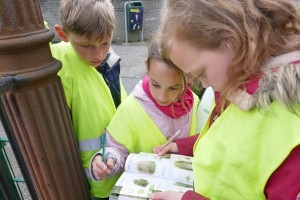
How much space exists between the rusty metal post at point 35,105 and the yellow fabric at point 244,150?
588 millimetres

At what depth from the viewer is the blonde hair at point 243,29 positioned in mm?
736

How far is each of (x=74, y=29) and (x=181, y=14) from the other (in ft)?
2.41

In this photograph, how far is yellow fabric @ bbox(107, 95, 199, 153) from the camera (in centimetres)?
138

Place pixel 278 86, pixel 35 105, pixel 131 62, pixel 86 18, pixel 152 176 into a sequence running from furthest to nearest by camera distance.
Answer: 1. pixel 131 62
2. pixel 86 18
3. pixel 152 176
4. pixel 35 105
5. pixel 278 86

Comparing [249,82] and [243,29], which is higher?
[243,29]

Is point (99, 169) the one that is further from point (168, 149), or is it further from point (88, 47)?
point (88, 47)

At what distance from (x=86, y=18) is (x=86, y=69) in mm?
259

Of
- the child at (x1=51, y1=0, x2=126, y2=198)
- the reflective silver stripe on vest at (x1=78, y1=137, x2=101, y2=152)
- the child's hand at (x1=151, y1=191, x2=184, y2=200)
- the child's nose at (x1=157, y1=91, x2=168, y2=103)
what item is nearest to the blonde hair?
the child's hand at (x1=151, y1=191, x2=184, y2=200)

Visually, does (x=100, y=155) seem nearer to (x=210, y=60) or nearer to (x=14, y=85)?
(x=14, y=85)

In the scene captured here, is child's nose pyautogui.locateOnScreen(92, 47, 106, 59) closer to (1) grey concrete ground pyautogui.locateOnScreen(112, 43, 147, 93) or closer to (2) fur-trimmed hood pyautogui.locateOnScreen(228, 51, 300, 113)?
(2) fur-trimmed hood pyautogui.locateOnScreen(228, 51, 300, 113)

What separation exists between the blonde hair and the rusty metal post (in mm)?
515

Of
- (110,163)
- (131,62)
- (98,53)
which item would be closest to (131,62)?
(131,62)

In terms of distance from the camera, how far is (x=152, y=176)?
3.99ft

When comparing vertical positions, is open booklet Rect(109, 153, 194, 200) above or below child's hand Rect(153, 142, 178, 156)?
above
